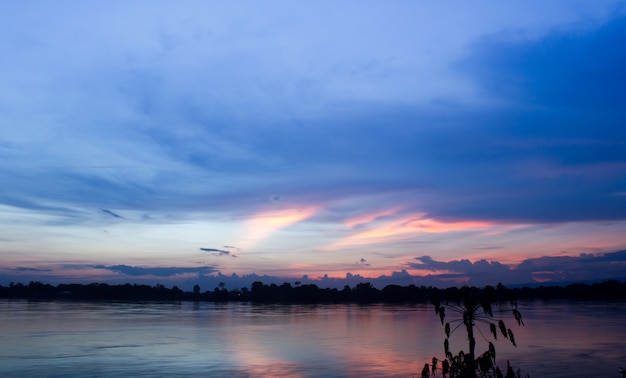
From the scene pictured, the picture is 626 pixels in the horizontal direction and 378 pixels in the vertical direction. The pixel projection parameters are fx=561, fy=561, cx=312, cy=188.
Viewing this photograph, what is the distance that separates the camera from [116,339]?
5228 centimetres

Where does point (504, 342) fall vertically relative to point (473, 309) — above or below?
below

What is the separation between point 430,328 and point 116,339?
36.8 m

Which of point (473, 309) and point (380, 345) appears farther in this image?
point (380, 345)

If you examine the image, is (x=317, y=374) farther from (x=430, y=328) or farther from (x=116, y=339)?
(x=430, y=328)

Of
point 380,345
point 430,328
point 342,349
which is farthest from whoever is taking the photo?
point 430,328

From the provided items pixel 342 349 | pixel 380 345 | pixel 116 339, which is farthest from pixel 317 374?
pixel 116 339

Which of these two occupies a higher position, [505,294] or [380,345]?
[505,294]

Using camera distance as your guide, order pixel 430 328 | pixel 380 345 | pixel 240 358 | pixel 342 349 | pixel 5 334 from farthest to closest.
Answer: pixel 430 328 < pixel 5 334 < pixel 380 345 < pixel 342 349 < pixel 240 358

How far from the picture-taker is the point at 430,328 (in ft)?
226

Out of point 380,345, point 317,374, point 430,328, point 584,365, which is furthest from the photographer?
point 430,328

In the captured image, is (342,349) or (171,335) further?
(171,335)

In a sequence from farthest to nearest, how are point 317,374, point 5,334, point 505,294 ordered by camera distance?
point 5,334 < point 317,374 < point 505,294

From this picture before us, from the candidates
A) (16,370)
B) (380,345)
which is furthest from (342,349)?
(16,370)

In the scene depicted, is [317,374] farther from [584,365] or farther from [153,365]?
[584,365]
